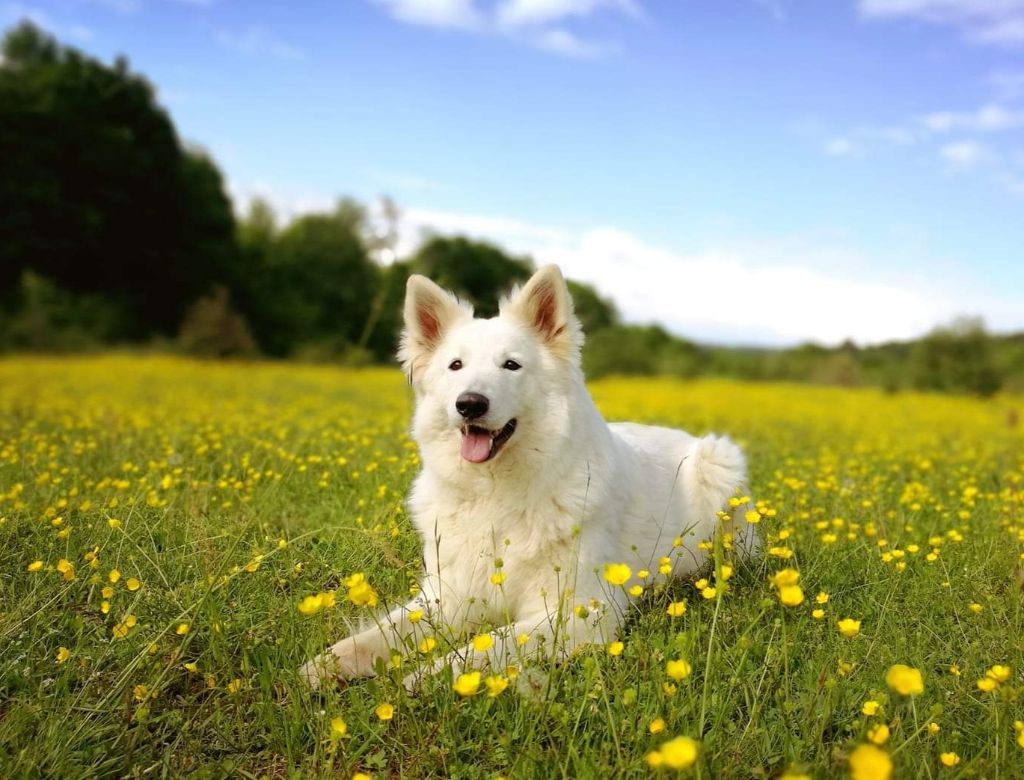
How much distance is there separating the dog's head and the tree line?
57.1 ft

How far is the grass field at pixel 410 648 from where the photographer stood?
7.25 feet

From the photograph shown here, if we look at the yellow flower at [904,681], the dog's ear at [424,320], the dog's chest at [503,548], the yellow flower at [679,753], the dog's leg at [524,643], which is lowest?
the dog's leg at [524,643]

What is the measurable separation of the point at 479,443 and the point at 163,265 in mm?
26889

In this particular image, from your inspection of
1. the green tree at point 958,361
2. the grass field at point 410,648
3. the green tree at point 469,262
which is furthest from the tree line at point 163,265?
the grass field at point 410,648

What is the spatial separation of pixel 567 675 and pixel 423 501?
1284 mm

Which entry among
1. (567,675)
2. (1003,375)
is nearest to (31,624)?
(567,675)

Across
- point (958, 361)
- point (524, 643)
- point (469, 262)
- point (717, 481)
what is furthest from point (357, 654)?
point (958, 361)

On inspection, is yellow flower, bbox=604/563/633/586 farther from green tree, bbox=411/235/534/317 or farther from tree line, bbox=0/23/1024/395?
tree line, bbox=0/23/1024/395

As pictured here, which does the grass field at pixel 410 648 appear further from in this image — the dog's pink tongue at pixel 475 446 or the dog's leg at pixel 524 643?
the dog's pink tongue at pixel 475 446

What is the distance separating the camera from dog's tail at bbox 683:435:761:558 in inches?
163

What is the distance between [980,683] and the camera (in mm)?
2039

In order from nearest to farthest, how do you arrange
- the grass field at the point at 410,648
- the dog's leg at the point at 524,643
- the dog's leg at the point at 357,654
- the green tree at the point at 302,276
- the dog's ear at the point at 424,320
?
the grass field at the point at 410,648 < the dog's leg at the point at 524,643 < the dog's leg at the point at 357,654 < the dog's ear at the point at 424,320 < the green tree at the point at 302,276

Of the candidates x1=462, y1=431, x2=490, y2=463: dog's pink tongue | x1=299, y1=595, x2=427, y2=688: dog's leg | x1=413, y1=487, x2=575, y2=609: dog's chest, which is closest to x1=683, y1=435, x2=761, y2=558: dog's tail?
x1=413, y1=487, x2=575, y2=609: dog's chest

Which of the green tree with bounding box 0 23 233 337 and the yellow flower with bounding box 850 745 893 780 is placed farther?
the green tree with bounding box 0 23 233 337
